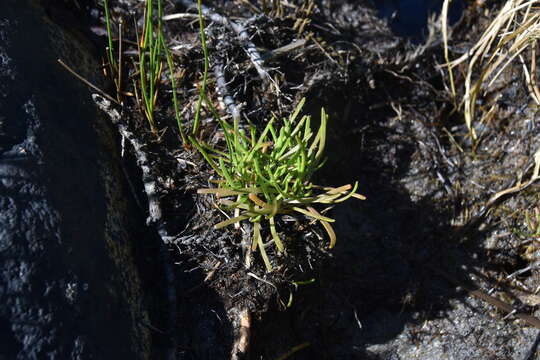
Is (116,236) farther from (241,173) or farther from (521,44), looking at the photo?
(521,44)

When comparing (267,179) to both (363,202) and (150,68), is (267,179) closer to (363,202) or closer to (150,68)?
(150,68)

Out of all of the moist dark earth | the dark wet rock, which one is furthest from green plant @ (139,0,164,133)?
the dark wet rock

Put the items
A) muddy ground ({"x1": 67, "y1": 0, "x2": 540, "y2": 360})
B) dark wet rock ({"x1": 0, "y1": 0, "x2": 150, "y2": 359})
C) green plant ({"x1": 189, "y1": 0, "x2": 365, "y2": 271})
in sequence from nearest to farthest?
dark wet rock ({"x1": 0, "y1": 0, "x2": 150, "y2": 359}), green plant ({"x1": 189, "y1": 0, "x2": 365, "y2": 271}), muddy ground ({"x1": 67, "y1": 0, "x2": 540, "y2": 360})

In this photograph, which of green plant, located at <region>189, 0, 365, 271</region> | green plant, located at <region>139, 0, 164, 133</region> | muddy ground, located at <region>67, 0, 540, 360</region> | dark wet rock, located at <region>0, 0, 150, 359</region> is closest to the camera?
dark wet rock, located at <region>0, 0, 150, 359</region>

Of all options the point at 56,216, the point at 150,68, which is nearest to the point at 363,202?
the point at 150,68

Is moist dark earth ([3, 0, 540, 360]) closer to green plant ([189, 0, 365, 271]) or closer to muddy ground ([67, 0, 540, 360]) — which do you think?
muddy ground ([67, 0, 540, 360])

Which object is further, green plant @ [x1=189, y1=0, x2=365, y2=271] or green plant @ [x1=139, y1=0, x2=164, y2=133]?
green plant @ [x1=139, y1=0, x2=164, y2=133]
